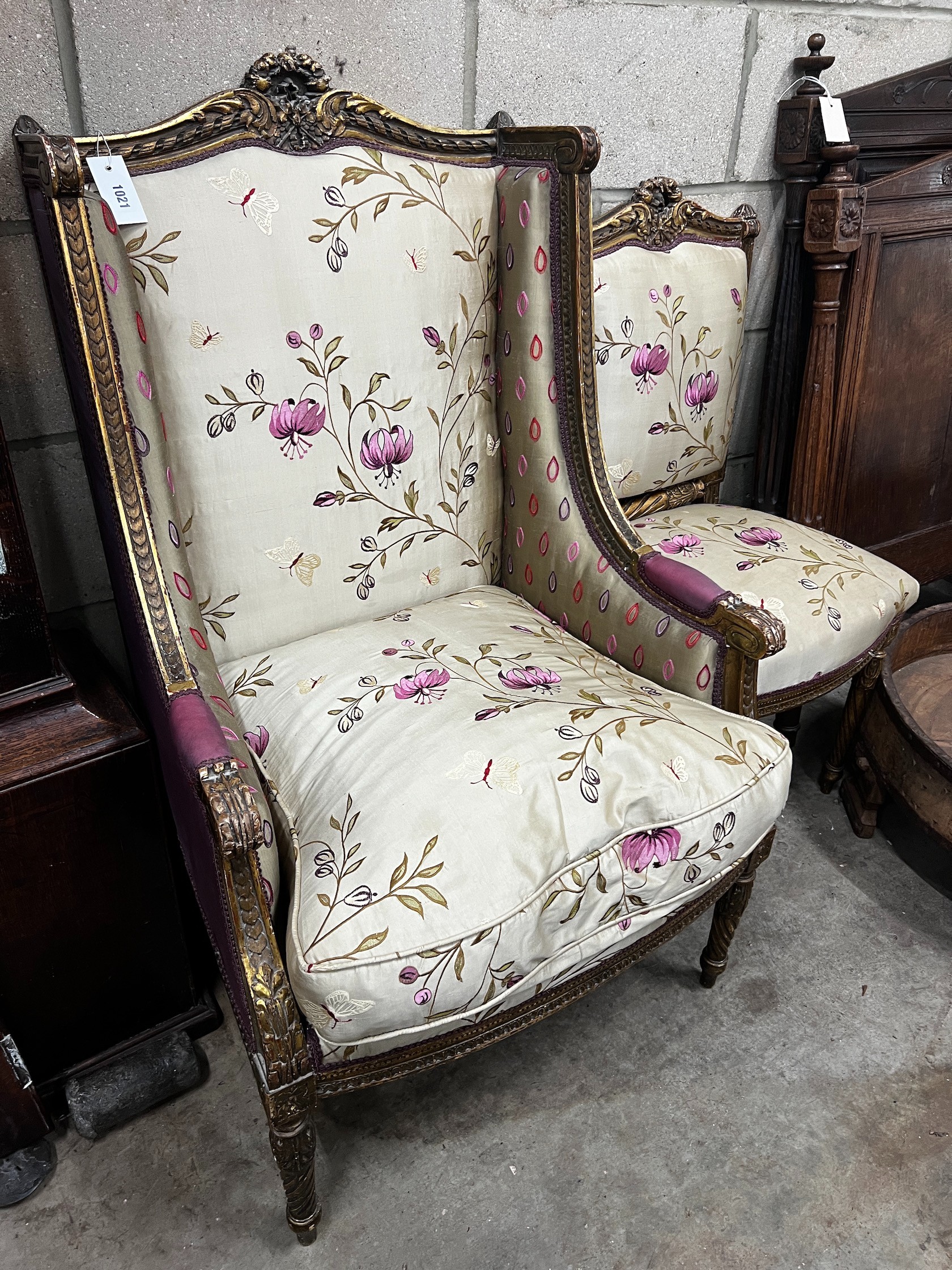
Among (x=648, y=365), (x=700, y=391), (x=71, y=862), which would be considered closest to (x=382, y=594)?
(x=71, y=862)

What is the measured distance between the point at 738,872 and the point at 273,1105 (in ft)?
2.06

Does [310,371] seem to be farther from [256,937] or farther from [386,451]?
[256,937]

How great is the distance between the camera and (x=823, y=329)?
172 centimetres

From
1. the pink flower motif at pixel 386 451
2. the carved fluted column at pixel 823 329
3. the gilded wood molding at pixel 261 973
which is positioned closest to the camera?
the gilded wood molding at pixel 261 973

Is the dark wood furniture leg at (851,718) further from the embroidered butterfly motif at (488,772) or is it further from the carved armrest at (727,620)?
the embroidered butterfly motif at (488,772)

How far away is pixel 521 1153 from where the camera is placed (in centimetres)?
116

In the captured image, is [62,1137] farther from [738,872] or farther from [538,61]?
[538,61]

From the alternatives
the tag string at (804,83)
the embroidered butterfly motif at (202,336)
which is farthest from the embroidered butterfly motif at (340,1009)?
the tag string at (804,83)

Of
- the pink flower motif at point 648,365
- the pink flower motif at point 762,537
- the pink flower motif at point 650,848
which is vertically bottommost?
the pink flower motif at point 650,848

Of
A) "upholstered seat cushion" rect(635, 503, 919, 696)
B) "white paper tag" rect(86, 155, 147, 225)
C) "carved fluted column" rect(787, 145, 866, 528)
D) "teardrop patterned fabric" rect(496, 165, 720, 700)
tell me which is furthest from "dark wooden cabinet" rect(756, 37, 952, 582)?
"white paper tag" rect(86, 155, 147, 225)

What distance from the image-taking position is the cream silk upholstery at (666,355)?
1.53 meters

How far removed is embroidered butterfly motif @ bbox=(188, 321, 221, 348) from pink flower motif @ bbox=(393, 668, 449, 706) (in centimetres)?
46

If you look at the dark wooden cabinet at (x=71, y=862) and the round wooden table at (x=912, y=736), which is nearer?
the dark wooden cabinet at (x=71, y=862)

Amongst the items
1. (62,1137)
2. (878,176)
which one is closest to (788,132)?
(878,176)
